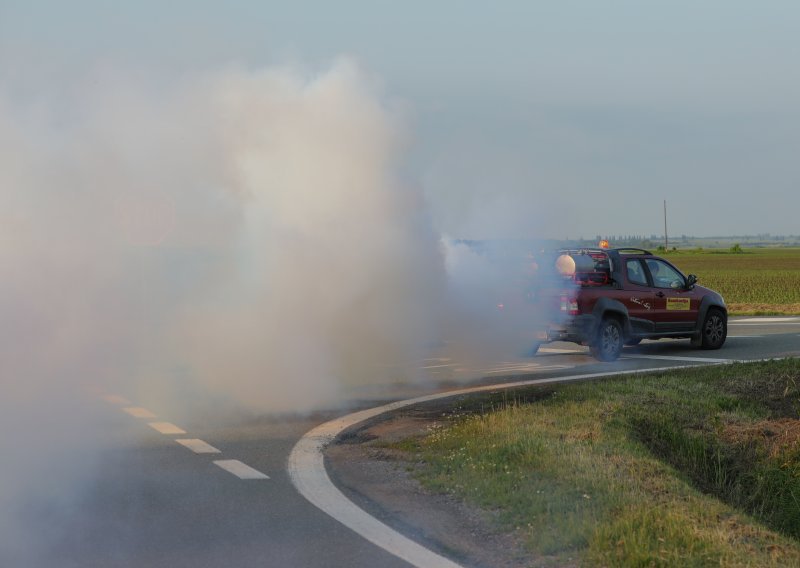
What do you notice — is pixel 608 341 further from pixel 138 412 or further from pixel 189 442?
pixel 189 442

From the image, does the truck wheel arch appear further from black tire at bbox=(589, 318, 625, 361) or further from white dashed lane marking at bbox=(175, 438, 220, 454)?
white dashed lane marking at bbox=(175, 438, 220, 454)

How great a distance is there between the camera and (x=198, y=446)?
981 centimetres

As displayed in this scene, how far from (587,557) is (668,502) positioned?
1308 millimetres

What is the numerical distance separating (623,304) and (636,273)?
0.87 metres

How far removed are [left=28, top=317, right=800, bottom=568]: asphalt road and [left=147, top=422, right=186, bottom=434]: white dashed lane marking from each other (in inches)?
0.8

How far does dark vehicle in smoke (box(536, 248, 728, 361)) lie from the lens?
17188mm

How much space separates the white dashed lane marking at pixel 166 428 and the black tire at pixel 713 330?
37.9 feet

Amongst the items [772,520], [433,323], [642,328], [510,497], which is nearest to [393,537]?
[510,497]

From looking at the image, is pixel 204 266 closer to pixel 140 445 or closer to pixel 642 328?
pixel 140 445

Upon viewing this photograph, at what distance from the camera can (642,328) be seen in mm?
18266

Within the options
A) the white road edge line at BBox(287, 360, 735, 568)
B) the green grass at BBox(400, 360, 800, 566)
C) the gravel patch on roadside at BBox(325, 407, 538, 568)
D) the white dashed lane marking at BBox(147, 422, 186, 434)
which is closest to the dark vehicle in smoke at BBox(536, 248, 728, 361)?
the green grass at BBox(400, 360, 800, 566)

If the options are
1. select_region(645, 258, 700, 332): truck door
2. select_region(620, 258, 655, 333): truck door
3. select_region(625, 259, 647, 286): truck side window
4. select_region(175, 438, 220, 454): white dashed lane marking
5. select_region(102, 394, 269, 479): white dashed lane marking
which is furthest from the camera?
select_region(645, 258, 700, 332): truck door

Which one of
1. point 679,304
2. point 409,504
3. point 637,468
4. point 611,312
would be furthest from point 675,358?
point 409,504

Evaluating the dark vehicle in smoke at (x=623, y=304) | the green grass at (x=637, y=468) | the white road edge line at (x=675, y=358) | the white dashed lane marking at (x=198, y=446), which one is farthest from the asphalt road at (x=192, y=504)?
the white road edge line at (x=675, y=358)
